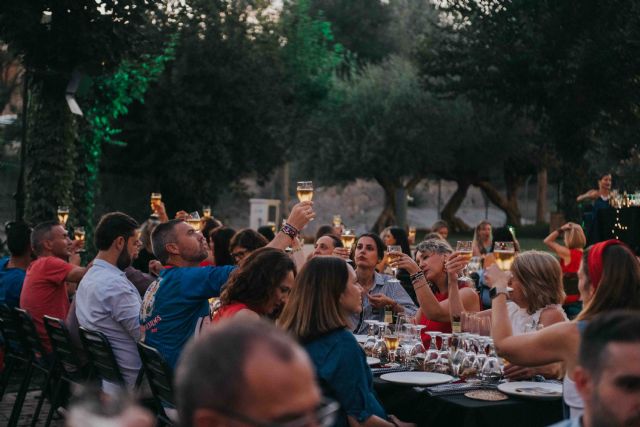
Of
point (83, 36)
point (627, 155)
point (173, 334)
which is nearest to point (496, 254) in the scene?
point (173, 334)

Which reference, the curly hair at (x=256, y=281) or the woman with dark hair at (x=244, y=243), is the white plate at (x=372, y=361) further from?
the woman with dark hair at (x=244, y=243)

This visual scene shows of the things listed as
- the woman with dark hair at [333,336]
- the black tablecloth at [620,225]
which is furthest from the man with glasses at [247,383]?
the black tablecloth at [620,225]

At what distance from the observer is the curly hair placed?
15.3ft

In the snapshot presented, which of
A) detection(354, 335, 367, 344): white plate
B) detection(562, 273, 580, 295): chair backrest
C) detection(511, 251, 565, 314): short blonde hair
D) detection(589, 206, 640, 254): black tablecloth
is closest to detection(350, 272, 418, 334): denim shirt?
detection(354, 335, 367, 344): white plate

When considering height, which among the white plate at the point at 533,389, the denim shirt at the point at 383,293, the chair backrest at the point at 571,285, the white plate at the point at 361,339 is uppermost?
the denim shirt at the point at 383,293

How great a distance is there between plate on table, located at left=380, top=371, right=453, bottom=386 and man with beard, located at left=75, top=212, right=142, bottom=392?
187 cm

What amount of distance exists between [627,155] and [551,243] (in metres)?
11.3

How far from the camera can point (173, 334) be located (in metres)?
5.59

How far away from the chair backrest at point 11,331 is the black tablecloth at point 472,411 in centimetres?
339

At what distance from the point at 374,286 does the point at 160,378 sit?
287 centimetres

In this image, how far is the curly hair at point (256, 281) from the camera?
467cm

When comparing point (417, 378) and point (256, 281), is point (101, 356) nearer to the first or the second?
point (256, 281)

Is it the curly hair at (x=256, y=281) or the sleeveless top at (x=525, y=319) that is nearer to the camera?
the curly hair at (x=256, y=281)

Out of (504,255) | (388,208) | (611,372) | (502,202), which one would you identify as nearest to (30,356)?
(504,255)
